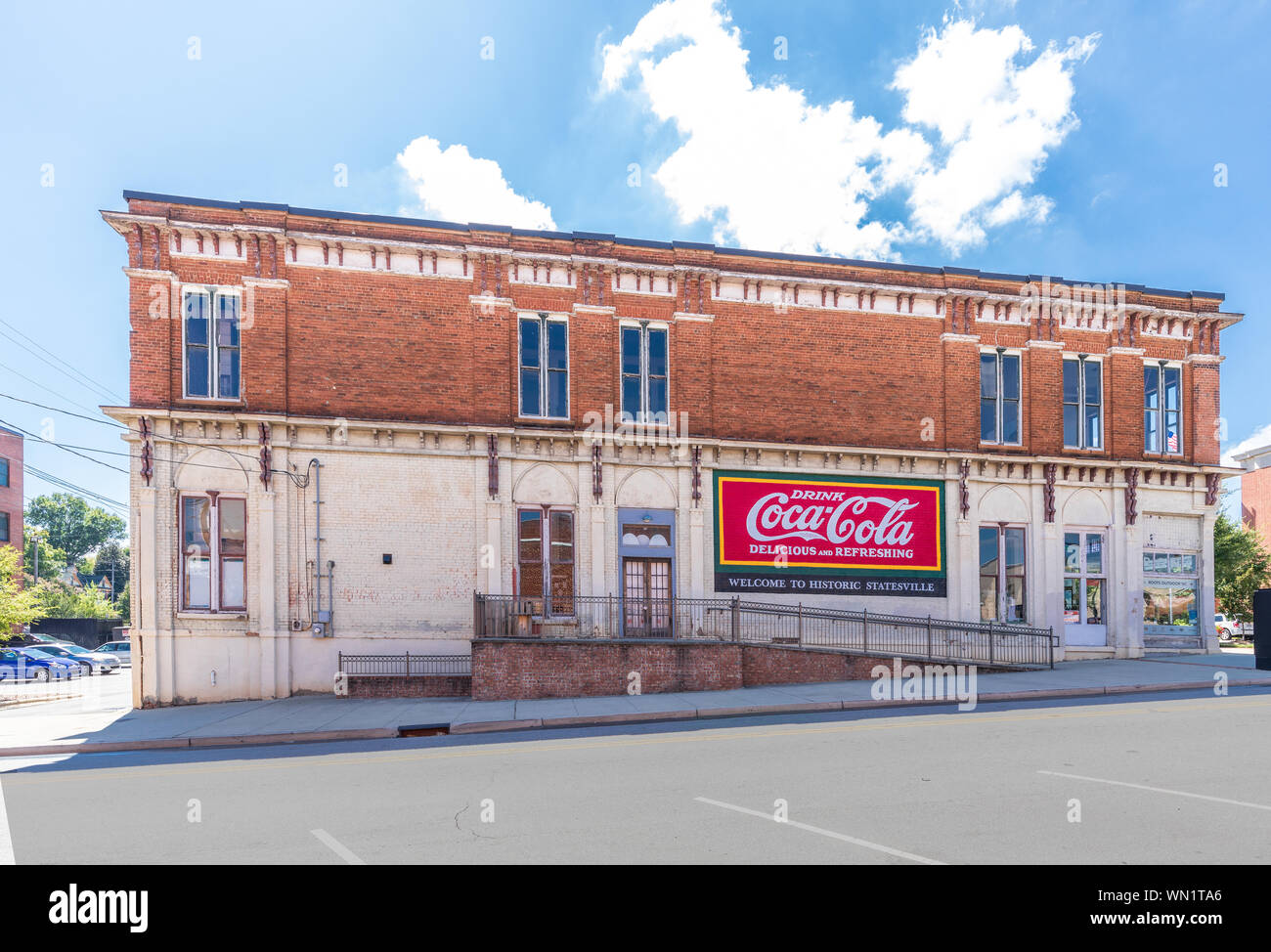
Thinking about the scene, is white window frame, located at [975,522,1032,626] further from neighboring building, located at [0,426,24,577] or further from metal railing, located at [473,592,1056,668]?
neighboring building, located at [0,426,24,577]

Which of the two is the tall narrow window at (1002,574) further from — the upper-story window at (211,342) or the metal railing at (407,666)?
the upper-story window at (211,342)

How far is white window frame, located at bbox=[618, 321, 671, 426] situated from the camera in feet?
60.4

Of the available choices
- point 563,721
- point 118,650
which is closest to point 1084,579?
point 563,721

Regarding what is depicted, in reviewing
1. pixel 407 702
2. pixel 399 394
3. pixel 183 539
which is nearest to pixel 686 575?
pixel 407 702

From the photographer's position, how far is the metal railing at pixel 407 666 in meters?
16.2

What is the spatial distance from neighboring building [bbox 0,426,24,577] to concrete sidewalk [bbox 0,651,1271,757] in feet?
126

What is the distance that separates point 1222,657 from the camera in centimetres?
1970

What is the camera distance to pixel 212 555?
16.3 metres

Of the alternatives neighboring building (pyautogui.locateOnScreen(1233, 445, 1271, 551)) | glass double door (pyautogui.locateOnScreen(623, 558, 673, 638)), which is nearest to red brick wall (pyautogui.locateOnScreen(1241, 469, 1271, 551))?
neighboring building (pyautogui.locateOnScreen(1233, 445, 1271, 551))

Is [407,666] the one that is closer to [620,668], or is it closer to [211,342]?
[620,668]

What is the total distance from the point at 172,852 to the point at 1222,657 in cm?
2435

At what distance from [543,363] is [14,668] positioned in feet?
76.3
